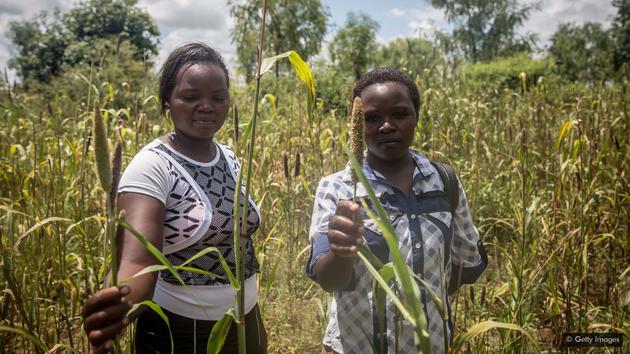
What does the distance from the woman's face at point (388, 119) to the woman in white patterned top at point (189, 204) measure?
1.44ft

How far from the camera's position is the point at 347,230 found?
667mm

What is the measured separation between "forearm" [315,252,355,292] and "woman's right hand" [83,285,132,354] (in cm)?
46

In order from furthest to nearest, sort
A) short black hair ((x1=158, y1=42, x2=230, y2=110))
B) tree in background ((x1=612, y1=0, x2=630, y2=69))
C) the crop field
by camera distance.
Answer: tree in background ((x1=612, y1=0, x2=630, y2=69)) < the crop field < short black hair ((x1=158, y1=42, x2=230, y2=110))

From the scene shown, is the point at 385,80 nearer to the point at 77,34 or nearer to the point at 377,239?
the point at 377,239

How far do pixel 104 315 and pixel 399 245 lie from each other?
796 mm

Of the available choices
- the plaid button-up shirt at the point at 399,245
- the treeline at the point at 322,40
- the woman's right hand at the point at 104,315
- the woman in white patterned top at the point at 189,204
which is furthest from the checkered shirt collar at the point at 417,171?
the treeline at the point at 322,40

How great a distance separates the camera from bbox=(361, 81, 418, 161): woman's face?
1.15 metres

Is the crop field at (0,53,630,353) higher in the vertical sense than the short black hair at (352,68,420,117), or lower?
lower

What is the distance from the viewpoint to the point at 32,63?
20.2 metres

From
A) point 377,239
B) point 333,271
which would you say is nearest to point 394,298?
point 333,271

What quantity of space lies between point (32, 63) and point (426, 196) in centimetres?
2432

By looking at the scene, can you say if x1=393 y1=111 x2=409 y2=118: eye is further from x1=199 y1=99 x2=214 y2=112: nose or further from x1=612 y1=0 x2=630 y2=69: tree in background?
x1=612 y1=0 x2=630 y2=69: tree in background

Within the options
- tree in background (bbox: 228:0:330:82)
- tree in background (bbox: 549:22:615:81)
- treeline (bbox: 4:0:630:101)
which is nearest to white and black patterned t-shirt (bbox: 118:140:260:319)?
treeline (bbox: 4:0:630:101)

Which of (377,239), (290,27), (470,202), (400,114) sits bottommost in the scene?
(470,202)
